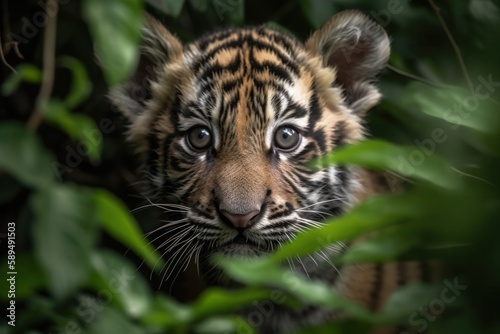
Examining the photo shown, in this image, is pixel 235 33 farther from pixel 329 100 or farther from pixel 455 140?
pixel 455 140

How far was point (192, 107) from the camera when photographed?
362cm

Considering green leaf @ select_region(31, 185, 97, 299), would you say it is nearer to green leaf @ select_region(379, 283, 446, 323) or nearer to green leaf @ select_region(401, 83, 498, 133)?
green leaf @ select_region(379, 283, 446, 323)

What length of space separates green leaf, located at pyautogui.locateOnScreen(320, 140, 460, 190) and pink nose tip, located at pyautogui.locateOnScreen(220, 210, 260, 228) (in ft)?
3.93

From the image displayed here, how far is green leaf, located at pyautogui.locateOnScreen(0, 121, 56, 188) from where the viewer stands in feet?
6.53

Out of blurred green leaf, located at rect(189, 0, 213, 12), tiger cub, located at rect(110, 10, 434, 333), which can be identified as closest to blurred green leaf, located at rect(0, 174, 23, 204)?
tiger cub, located at rect(110, 10, 434, 333)

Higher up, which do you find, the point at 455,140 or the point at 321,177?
the point at 455,140

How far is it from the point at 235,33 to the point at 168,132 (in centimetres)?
55

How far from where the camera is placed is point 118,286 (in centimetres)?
221

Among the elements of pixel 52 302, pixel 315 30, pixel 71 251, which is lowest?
pixel 52 302

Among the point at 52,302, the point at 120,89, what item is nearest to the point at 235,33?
the point at 120,89

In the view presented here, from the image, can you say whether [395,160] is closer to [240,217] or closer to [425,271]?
[240,217]

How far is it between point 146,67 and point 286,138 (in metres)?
0.90

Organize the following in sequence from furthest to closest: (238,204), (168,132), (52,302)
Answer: (168,132) → (238,204) → (52,302)

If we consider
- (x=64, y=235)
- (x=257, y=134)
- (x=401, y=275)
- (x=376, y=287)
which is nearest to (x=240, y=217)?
(x=257, y=134)
